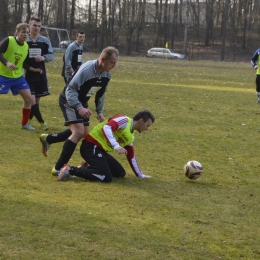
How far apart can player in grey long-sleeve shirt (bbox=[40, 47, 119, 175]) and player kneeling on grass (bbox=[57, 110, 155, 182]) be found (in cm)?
20

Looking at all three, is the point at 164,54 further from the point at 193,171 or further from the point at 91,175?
the point at 91,175

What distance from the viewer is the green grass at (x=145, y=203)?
509 cm

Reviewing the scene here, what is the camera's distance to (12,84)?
10891 millimetres

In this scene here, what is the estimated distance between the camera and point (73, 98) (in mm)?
7465

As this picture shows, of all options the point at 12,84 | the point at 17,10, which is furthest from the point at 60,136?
the point at 17,10

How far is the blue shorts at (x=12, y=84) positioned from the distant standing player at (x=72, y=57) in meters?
2.06

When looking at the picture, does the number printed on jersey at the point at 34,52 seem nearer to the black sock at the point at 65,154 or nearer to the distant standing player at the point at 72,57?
the distant standing player at the point at 72,57

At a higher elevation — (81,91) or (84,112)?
(81,91)

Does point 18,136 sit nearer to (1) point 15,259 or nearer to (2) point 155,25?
(1) point 15,259

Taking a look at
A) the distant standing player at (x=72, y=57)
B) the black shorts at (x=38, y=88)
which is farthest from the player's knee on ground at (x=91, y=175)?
the distant standing player at (x=72, y=57)

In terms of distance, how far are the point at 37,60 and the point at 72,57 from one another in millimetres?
2108

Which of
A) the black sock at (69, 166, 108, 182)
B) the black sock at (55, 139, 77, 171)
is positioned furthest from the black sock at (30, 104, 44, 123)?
the black sock at (69, 166, 108, 182)

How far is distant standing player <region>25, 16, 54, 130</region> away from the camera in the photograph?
37.0 feet

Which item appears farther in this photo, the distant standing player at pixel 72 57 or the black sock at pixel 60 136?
the distant standing player at pixel 72 57
